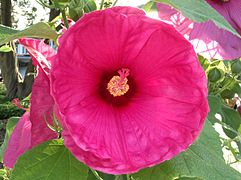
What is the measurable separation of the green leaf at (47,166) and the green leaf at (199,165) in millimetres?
109

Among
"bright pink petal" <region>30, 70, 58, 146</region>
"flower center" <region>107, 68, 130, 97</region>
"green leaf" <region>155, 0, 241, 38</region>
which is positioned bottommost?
"bright pink petal" <region>30, 70, 58, 146</region>

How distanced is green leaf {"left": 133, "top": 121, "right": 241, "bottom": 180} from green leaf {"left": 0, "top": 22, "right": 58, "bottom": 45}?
26 cm

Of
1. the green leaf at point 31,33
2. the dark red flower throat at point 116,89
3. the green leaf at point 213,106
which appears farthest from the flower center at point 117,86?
the green leaf at point 213,106

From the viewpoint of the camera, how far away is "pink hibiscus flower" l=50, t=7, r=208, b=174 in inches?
24.2

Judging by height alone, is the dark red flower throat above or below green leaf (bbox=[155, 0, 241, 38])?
below

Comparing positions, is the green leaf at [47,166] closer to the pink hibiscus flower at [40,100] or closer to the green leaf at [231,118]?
the pink hibiscus flower at [40,100]

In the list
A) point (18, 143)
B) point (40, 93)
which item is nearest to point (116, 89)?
point (40, 93)

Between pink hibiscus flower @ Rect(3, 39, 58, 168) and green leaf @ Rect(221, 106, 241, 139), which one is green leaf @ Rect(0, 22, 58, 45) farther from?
green leaf @ Rect(221, 106, 241, 139)

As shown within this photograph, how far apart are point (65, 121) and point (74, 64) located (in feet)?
0.27

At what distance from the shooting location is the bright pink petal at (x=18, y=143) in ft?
2.71

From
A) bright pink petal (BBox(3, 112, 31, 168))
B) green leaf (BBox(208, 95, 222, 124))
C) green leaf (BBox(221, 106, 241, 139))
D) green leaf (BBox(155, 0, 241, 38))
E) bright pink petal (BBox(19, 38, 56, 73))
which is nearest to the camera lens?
green leaf (BBox(155, 0, 241, 38))

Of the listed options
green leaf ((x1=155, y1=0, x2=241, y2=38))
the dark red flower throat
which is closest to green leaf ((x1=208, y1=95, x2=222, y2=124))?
the dark red flower throat

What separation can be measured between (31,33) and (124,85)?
0.53ft

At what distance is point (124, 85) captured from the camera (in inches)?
29.4
